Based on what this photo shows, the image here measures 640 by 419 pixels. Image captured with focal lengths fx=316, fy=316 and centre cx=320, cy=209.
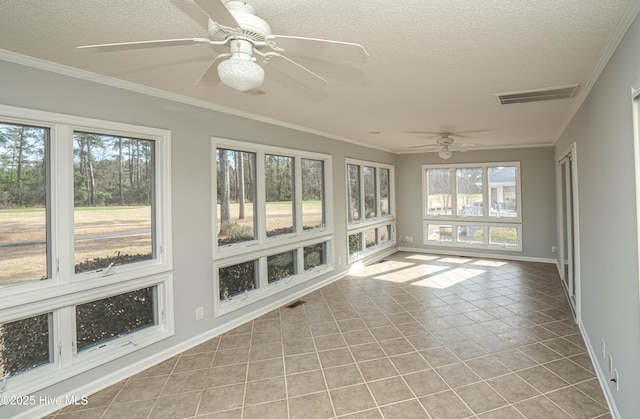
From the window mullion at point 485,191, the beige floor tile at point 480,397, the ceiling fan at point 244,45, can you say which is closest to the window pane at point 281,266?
the beige floor tile at point 480,397

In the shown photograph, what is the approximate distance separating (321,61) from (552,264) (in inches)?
254

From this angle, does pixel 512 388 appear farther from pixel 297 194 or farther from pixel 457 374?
pixel 297 194

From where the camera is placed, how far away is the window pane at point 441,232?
24.3ft

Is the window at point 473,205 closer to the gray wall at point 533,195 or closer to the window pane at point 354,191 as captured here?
the gray wall at point 533,195

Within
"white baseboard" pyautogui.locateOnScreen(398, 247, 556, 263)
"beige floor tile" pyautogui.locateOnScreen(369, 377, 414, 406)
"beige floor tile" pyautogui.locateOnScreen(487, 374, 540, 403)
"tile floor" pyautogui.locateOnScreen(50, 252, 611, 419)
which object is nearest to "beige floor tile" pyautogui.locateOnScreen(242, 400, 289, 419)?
"tile floor" pyautogui.locateOnScreen(50, 252, 611, 419)

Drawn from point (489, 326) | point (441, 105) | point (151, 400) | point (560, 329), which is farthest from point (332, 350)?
point (441, 105)

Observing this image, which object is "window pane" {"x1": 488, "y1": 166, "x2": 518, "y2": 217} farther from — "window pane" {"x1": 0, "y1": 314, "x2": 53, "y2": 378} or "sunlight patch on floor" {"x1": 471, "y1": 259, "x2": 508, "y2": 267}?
"window pane" {"x1": 0, "y1": 314, "x2": 53, "y2": 378}

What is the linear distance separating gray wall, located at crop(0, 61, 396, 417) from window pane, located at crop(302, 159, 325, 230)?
3.53ft

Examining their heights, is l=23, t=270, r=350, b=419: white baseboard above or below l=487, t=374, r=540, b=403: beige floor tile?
above

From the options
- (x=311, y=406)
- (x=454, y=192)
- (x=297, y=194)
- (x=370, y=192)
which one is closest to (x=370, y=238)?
(x=370, y=192)

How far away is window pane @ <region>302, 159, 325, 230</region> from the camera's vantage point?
4836 mm

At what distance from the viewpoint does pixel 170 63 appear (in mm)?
2287

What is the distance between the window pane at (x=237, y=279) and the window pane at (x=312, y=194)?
117 cm

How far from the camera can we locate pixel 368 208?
6.73 m
